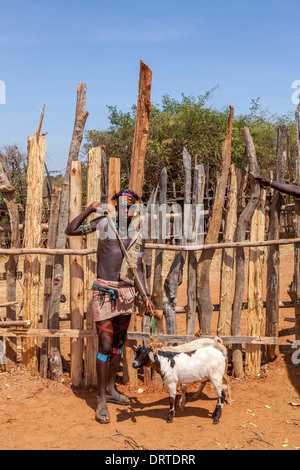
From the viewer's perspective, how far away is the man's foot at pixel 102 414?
4.24 meters

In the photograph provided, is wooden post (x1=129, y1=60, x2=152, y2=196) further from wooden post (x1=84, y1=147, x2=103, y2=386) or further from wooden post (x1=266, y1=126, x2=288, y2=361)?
wooden post (x1=266, y1=126, x2=288, y2=361)

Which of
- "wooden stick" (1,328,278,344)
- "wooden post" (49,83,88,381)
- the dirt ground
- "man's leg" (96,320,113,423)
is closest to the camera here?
the dirt ground

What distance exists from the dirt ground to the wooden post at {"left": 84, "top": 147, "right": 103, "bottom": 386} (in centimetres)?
28

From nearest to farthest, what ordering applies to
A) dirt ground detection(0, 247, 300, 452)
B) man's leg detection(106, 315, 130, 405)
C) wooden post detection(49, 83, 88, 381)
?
dirt ground detection(0, 247, 300, 452) → man's leg detection(106, 315, 130, 405) → wooden post detection(49, 83, 88, 381)

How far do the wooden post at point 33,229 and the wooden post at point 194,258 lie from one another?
172 cm

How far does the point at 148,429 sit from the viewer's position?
4.11m

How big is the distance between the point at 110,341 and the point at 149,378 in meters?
1.00

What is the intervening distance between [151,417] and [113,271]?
146cm

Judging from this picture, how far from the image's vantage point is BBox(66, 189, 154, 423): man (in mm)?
4492

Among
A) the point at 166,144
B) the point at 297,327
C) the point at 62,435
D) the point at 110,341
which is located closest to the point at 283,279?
the point at 297,327

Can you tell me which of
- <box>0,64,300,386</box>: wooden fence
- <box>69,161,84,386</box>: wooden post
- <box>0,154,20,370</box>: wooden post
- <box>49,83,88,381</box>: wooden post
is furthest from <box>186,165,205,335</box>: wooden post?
<box>0,154,20,370</box>: wooden post

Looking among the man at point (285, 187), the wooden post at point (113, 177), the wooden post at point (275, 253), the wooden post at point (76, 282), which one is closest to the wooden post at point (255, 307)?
the wooden post at point (275, 253)

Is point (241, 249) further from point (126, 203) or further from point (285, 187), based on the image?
point (126, 203)

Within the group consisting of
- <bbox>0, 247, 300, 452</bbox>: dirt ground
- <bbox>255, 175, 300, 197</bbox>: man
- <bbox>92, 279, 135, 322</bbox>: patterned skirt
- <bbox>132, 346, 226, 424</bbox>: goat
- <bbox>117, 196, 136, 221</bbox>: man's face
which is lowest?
<bbox>0, 247, 300, 452</bbox>: dirt ground
